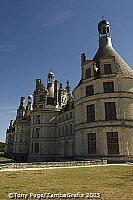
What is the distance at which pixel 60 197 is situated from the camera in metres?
9.10

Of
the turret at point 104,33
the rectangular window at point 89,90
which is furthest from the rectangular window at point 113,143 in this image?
the turret at point 104,33

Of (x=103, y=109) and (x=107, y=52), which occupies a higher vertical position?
(x=107, y=52)

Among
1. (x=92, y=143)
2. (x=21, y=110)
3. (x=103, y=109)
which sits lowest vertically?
(x=92, y=143)

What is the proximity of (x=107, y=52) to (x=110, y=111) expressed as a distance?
523 inches

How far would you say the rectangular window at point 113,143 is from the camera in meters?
32.6

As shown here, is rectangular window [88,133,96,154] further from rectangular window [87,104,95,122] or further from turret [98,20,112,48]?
turret [98,20,112,48]

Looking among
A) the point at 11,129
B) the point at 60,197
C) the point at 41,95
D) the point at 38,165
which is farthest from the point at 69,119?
the point at 11,129

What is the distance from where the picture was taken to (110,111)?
34.8 meters

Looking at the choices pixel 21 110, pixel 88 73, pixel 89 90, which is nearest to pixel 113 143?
pixel 89 90

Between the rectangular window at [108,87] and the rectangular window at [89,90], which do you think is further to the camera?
the rectangular window at [89,90]

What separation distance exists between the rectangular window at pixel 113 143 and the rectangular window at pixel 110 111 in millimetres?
2704

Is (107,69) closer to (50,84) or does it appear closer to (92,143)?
(92,143)

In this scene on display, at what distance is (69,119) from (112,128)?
19056 mm

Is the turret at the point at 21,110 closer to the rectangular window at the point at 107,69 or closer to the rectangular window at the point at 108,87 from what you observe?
the rectangular window at the point at 107,69
